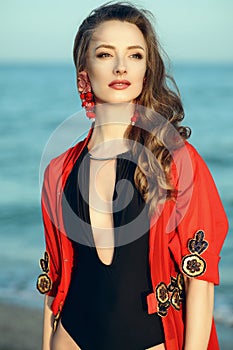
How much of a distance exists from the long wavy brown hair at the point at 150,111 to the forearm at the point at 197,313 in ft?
1.06

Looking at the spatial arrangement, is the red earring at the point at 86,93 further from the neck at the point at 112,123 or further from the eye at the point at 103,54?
the eye at the point at 103,54

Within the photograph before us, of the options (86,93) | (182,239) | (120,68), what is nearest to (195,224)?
(182,239)

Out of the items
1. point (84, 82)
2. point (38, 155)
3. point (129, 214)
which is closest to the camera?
point (129, 214)

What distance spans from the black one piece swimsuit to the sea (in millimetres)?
414

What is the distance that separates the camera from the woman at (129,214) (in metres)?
2.96

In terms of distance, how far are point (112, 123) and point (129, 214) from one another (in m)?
0.40

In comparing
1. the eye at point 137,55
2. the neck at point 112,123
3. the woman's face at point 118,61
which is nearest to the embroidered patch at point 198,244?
the neck at point 112,123

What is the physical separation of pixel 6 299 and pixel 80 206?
4737 millimetres

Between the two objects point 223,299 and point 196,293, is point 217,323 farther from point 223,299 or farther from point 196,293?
point 196,293

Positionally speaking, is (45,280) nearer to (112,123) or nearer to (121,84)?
(112,123)

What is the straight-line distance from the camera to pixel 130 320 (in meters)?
3.04

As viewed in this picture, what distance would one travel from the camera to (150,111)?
3.22m

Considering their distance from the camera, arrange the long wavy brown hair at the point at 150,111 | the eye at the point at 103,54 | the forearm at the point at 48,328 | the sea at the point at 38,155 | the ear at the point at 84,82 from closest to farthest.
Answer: the long wavy brown hair at the point at 150,111 → the eye at the point at 103,54 → the ear at the point at 84,82 → the forearm at the point at 48,328 → the sea at the point at 38,155

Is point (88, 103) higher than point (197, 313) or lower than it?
higher
